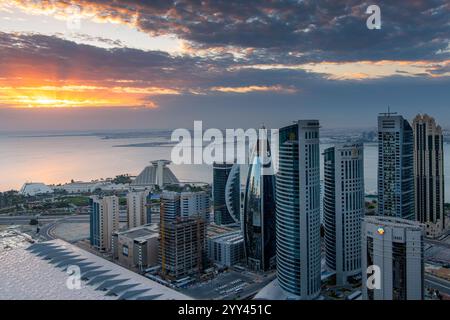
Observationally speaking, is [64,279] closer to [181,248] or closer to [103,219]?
[181,248]

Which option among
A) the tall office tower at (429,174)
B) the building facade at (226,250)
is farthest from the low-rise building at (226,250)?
the tall office tower at (429,174)

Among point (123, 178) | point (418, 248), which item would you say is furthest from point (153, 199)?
point (418, 248)

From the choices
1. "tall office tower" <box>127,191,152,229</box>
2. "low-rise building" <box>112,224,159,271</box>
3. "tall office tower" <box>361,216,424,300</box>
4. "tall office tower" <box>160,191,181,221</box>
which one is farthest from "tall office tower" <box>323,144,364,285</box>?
"tall office tower" <box>127,191,152,229</box>

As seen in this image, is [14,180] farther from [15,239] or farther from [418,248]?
[418,248]

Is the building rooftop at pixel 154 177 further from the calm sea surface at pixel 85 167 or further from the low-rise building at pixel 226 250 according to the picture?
the low-rise building at pixel 226 250

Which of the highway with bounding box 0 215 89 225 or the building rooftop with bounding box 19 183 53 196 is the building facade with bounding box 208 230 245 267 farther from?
the building rooftop with bounding box 19 183 53 196
